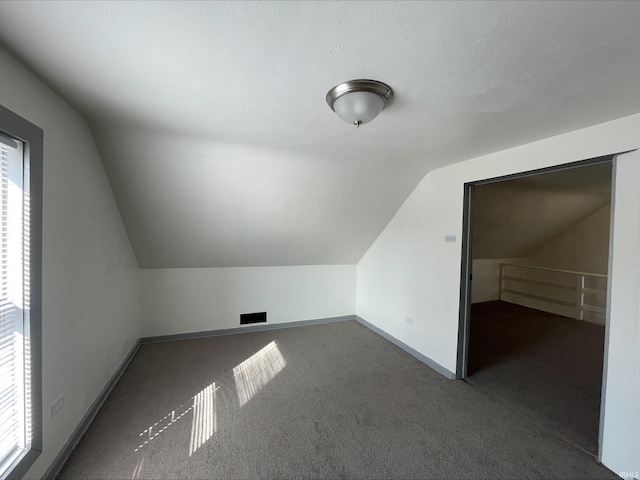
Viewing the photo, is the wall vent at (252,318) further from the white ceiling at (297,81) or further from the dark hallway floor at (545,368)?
the dark hallway floor at (545,368)

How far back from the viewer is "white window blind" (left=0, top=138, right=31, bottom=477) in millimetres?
1248

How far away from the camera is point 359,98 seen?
135 centimetres

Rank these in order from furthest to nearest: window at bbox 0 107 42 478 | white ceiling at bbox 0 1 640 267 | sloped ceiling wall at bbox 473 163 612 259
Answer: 1. sloped ceiling wall at bbox 473 163 612 259
2. window at bbox 0 107 42 478
3. white ceiling at bbox 0 1 640 267

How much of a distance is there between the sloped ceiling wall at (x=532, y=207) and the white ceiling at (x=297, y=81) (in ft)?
5.92

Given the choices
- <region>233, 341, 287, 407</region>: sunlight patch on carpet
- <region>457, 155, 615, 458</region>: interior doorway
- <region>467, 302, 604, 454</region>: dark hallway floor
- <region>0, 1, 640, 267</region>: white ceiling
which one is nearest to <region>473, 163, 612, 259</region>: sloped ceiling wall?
<region>457, 155, 615, 458</region>: interior doorway

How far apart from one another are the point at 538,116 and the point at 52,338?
3179 mm

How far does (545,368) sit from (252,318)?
367 cm

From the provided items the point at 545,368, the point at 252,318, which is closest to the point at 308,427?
the point at 252,318

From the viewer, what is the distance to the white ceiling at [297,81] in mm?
914

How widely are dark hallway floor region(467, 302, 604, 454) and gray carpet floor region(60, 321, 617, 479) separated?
0.21 metres

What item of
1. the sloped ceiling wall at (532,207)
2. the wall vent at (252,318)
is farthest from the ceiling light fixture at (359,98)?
the wall vent at (252,318)

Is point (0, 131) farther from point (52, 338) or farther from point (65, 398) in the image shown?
point (65, 398)

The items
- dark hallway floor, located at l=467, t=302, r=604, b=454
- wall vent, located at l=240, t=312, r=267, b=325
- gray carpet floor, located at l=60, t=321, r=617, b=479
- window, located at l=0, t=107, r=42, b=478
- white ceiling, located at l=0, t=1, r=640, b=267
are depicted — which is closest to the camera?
white ceiling, located at l=0, t=1, r=640, b=267

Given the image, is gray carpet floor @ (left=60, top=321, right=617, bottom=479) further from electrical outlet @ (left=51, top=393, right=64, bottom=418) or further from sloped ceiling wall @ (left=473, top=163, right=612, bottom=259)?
sloped ceiling wall @ (left=473, top=163, right=612, bottom=259)
